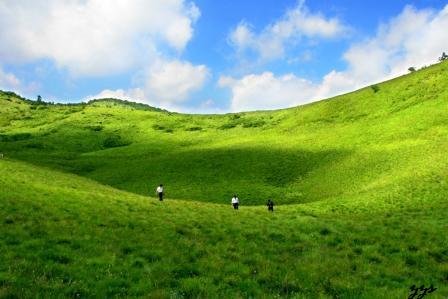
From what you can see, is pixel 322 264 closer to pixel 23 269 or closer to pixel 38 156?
pixel 23 269

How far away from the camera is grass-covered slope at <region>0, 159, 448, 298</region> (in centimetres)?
1719

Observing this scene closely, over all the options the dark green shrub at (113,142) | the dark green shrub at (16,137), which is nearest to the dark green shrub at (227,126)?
the dark green shrub at (113,142)

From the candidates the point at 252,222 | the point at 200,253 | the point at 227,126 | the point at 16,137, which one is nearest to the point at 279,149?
the point at 227,126

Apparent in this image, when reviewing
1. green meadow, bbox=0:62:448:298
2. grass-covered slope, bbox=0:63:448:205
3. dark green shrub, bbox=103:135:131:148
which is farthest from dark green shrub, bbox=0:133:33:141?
green meadow, bbox=0:62:448:298

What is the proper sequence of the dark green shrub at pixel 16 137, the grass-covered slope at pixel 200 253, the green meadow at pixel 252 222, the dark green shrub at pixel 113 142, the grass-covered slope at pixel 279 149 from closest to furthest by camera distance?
the grass-covered slope at pixel 200 253 < the green meadow at pixel 252 222 < the grass-covered slope at pixel 279 149 < the dark green shrub at pixel 113 142 < the dark green shrub at pixel 16 137

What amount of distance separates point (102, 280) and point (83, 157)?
102 m

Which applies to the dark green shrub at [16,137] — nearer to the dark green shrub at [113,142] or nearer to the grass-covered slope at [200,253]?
the dark green shrub at [113,142]

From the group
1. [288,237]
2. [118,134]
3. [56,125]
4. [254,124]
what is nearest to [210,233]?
[288,237]

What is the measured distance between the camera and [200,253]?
23.2 metres

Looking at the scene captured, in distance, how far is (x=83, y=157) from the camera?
115m

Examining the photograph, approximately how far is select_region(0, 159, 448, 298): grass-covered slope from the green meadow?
0.09 metres

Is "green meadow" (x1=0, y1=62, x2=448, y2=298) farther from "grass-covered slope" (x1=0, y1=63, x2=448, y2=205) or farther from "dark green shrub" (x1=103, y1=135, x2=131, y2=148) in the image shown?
"dark green shrub" (x1=103, y1=135, x2=131, y2=148)

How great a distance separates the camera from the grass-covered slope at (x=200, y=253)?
56.4 feet

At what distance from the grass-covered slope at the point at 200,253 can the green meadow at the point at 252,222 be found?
0.28 ft
